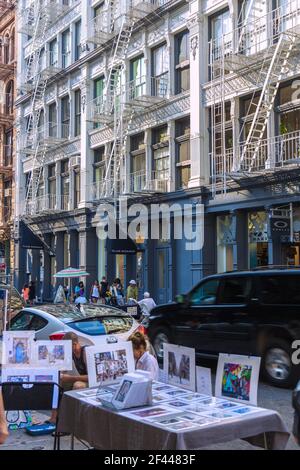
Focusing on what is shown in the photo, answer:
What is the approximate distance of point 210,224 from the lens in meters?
22.8

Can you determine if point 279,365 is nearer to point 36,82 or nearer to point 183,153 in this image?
point 183,153

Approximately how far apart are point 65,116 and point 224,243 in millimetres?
15784

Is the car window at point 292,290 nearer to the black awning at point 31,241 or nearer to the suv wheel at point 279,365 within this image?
the suv wheel at point 279,365

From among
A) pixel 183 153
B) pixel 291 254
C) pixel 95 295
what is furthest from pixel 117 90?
pixel 291 254

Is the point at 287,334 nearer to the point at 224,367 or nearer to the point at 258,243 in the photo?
the point at 224,367

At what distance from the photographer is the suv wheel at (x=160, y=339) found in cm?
1301

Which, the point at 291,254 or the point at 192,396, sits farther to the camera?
the point at 291,254

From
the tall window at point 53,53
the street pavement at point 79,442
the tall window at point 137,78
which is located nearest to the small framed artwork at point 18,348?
the street pavement at point 79,442

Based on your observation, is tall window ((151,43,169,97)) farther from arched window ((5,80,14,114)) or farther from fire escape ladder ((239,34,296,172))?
arched window ((5,80,14,114))

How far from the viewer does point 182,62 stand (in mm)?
24672

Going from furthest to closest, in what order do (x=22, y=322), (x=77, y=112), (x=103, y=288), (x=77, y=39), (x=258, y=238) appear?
(x=77, y=39)
(x=77, y=112)
(x=103, y=288)
(x=258, y=238)
(x=22, y=322)

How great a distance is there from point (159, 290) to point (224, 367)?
19.3 m

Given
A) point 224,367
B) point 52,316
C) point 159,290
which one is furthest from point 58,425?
point 159,290

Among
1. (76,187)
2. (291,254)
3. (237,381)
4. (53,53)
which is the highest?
(53,53)
